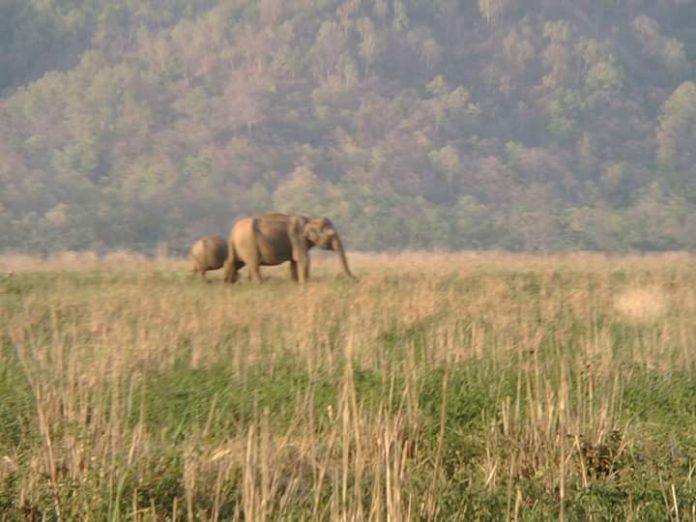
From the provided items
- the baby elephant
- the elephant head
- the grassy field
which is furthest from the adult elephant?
the grassy field

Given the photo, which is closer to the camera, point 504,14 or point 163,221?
point 163,221

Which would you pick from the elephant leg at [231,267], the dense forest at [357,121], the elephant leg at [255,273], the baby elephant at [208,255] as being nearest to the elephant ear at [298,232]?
the elephant leg at [255,273]

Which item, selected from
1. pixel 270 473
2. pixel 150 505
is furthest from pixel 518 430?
pixel 150 505

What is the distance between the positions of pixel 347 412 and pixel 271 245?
1675 centimetres

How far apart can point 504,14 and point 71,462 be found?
13040cm

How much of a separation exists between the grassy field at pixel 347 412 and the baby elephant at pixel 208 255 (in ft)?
25.2

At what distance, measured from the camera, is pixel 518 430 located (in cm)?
795

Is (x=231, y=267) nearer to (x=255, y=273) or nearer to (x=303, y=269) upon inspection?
(x=255, y=273)

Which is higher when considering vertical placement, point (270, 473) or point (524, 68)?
point (524, 68)

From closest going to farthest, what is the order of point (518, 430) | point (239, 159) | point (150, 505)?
point (150, 505) → point (518, 430) → point (239, 159)

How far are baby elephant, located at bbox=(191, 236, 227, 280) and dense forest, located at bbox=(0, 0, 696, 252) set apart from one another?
44.5 m

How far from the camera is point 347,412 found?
7.16 m

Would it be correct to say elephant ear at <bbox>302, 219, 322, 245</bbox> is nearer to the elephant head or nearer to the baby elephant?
the elephant head

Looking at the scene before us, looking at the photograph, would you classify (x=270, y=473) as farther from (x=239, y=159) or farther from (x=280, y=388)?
(x=239, y=159)
